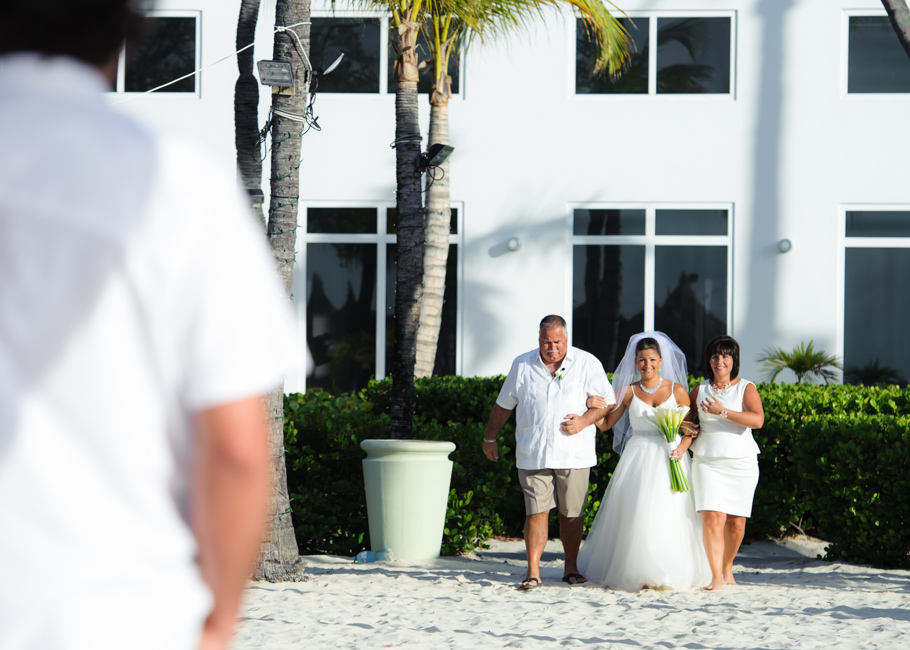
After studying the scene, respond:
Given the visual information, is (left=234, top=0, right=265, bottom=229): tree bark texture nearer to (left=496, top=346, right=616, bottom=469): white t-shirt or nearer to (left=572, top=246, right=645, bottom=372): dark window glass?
(left=496, top=346, right=616, bottom=469): white t-shirt

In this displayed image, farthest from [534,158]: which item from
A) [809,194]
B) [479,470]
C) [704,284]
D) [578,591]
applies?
[578,591]

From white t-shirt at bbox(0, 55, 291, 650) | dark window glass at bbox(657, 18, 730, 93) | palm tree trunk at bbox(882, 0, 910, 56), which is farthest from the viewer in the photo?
dark window glass at bbox(657, 18, 730, 93)

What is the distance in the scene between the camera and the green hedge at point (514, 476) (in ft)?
25.2

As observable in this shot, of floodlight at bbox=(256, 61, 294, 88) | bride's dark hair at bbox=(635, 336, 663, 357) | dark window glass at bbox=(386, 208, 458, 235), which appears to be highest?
floodlight at bbox=(256, 61, 294, 88)

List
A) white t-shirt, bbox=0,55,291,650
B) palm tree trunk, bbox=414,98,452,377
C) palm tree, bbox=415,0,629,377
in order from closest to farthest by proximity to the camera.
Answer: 1. white t-shirt, bbox=0,55,291,650
2. palm tree, bbox=415,0,629,377
3. palm tree trunk, bbox=414,98,452,377

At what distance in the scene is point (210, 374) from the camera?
1168 millimetres

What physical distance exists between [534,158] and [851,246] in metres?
4.16

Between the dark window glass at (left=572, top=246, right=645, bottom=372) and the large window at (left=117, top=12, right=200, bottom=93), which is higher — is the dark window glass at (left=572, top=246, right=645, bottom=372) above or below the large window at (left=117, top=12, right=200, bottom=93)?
below

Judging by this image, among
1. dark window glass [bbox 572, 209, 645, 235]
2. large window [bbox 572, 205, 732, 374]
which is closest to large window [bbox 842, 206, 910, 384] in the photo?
large window [bbox 572, 205, 732, 374]

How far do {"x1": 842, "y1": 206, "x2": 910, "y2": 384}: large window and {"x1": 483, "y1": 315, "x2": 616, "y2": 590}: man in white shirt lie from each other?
22.3ft

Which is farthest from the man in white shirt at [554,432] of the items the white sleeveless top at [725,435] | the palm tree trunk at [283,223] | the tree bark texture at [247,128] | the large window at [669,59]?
the large window at [669,59]

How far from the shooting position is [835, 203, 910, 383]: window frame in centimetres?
1260

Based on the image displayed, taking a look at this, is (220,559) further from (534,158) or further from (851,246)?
(851,246)

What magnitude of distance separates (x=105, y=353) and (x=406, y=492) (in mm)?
6442
